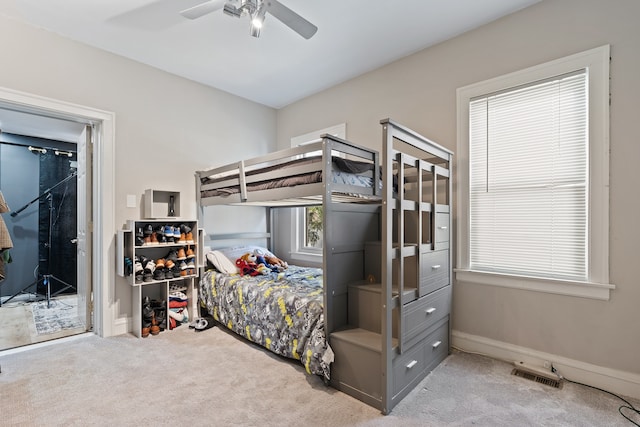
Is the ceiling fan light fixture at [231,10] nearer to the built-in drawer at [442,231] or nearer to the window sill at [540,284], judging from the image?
the built-in drawer at [442,231]

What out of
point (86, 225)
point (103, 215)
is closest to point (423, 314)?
point (103, 215)

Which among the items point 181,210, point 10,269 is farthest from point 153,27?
point 10,269

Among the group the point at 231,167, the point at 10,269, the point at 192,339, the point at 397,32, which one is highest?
the point at 397,32

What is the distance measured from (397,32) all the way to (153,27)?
6.84 ft

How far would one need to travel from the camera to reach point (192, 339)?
2.90 metres

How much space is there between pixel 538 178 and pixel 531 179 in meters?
0.04

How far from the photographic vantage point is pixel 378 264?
241 cm

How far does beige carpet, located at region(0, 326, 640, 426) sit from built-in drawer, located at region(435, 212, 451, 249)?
3.07 feet

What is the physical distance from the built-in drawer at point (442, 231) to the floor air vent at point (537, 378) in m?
1.02

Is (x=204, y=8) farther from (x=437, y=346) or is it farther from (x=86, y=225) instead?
(x=437, y=346)

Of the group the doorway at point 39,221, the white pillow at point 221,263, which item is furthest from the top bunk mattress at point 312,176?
the doorway at point 39,221

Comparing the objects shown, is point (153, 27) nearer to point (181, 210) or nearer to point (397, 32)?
point (181, 210)

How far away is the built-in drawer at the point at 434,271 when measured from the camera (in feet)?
7.29

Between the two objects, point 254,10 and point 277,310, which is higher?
point 254,10
